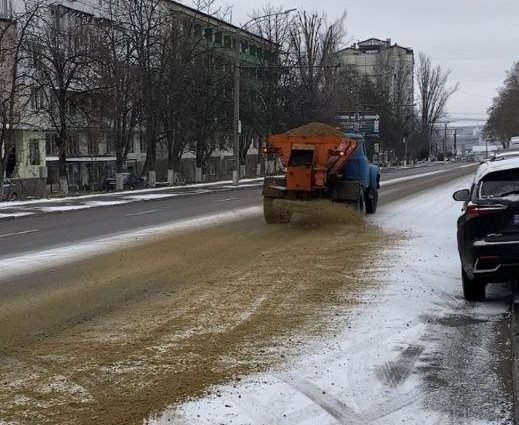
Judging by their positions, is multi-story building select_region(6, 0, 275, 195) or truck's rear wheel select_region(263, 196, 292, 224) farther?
multi-story building select_region(6, 0, 275, 195)

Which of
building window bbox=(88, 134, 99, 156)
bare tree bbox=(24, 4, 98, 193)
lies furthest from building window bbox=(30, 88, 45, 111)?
building window bbox=(88, 134, 99, 156)

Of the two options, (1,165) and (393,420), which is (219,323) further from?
(1,165)

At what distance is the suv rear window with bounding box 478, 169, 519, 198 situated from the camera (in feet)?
25.2

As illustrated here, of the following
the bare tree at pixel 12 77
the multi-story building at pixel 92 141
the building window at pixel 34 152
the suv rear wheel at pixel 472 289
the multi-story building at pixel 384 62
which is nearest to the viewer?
the suv rear wheel at pixel 472 289

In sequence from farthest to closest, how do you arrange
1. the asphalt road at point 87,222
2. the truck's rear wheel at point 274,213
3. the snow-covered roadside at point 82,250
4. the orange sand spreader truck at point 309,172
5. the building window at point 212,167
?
the building window at point 212,167 < the truck's rear wheel at point 274,213 < the orange sand spreader truck at point 309,172 < the asphalt road at point 87,222 < the snow-covered roadside at point 82,250

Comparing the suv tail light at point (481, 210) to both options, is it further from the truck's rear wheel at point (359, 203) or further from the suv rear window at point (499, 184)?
the truck's rear wheel at point (359, 203)

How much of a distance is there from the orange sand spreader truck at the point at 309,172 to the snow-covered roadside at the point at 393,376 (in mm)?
8613

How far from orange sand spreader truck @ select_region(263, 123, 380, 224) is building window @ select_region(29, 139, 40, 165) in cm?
3696

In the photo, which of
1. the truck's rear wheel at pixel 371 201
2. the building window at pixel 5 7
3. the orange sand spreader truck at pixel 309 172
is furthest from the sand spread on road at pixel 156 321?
the building window at pixel 5 7

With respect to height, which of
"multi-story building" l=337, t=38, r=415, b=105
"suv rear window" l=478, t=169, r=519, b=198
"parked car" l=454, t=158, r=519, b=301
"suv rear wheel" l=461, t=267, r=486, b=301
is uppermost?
"multi-story building" l=337, t=38, r=415, b=105

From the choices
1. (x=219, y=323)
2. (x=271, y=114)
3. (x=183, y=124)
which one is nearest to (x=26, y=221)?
(x=219, y=323)

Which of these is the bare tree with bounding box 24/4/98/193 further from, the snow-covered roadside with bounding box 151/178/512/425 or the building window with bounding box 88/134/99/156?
the snow-covered roadside with bounding box 151/178/512/425

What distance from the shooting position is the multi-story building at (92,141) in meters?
48.1

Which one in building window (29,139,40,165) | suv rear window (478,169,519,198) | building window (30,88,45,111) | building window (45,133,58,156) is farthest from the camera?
building window (45,133,58,156)
